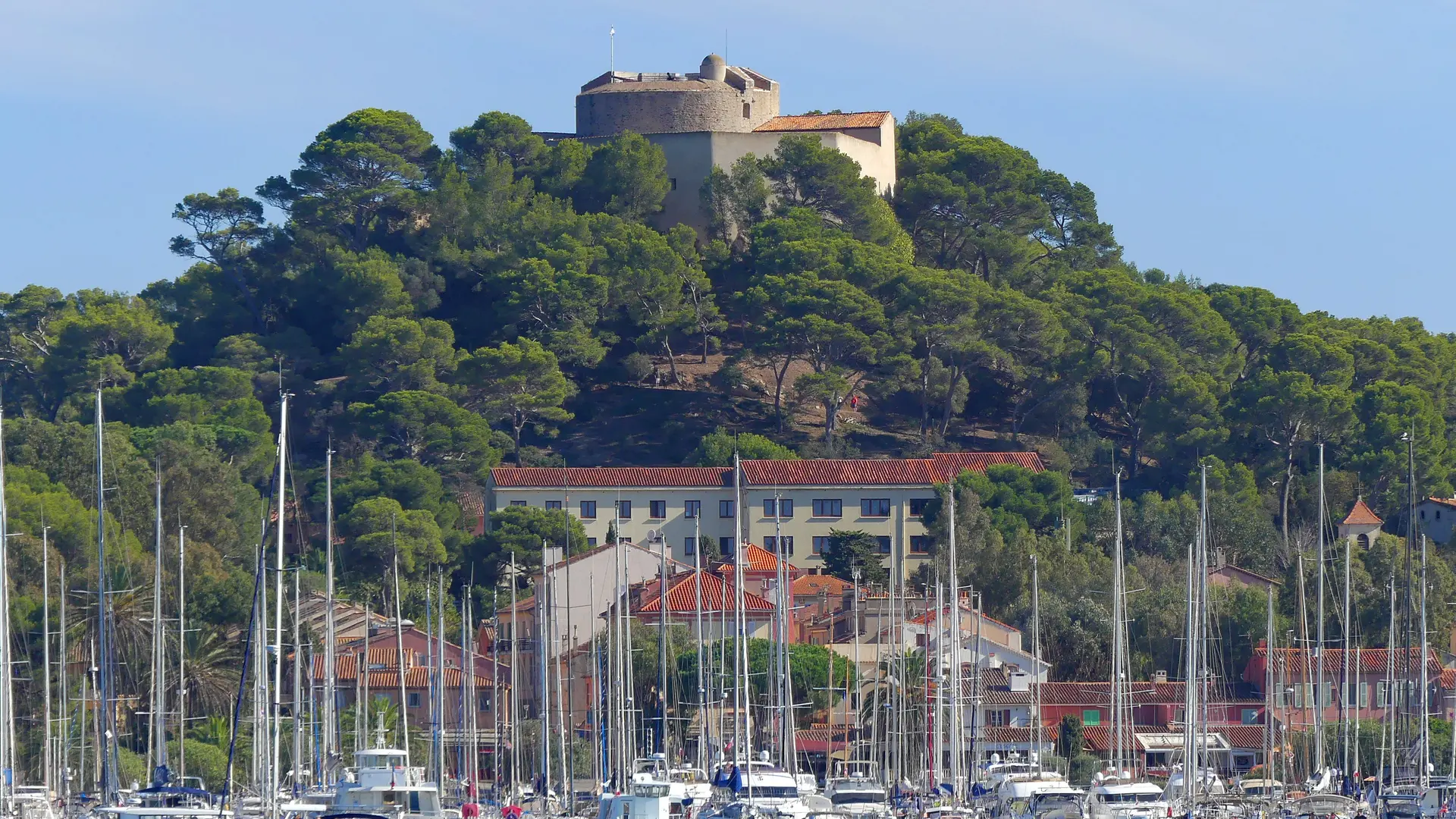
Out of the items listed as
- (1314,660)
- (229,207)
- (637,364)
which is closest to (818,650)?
(1314,660)

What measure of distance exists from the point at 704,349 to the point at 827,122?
36.6ft

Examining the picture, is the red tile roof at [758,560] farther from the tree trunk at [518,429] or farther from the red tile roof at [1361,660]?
the tree trunk at [518,429]

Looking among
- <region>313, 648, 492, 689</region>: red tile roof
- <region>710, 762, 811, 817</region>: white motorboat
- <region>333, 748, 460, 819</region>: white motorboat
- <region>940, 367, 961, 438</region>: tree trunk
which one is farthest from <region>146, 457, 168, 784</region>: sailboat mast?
<region>940, 367, 961, 438</region>: tree trunk

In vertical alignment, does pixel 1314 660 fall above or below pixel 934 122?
below

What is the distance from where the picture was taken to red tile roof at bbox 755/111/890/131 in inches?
3944

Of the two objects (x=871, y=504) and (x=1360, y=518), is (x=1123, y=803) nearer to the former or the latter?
(x=1360, y=518)

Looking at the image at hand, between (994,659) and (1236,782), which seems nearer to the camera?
(1236,782)

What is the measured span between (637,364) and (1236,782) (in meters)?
50.1

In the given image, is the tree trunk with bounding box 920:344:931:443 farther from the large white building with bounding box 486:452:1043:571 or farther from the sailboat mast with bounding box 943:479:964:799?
the sailboat mast with bounding box 943:479:964:799

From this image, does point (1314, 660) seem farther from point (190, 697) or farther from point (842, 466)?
point (842, 466)

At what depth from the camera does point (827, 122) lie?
331 feet

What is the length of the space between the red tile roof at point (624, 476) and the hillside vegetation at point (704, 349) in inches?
100

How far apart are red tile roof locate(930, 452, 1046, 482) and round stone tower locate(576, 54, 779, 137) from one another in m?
19.9

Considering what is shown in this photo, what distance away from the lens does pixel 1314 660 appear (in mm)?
54531
